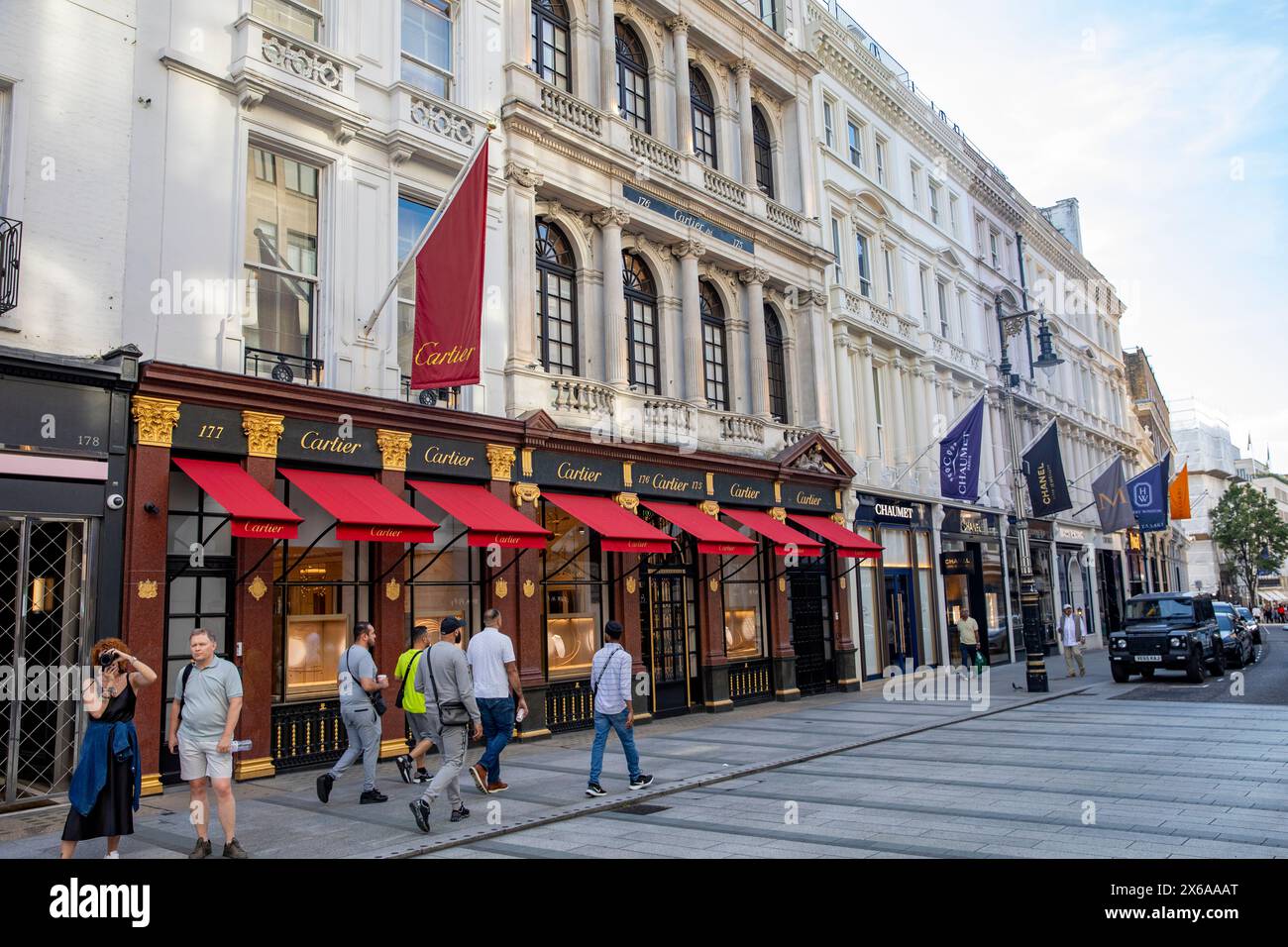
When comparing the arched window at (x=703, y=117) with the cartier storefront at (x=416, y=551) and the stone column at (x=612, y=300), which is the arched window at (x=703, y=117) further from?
the cartier storefront at (x=416, y=551)

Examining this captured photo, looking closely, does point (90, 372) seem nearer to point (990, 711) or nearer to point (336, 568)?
point (336, 568)

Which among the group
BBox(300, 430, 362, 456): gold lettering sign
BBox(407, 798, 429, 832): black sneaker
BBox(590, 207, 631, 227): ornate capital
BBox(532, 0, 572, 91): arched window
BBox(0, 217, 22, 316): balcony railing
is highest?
BBox(532, 0, 572, 91): arched window

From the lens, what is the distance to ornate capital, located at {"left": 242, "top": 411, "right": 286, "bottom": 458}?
12.5 meters

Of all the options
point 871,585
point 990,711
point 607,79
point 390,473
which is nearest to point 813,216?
point 607,79

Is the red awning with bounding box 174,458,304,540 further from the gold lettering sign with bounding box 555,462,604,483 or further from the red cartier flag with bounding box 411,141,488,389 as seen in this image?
the gold lettering sign with bounding box 555,462,604,483

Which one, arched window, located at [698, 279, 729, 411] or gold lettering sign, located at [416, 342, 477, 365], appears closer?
gold lettering sign, located at [416, 342, 477, 365]

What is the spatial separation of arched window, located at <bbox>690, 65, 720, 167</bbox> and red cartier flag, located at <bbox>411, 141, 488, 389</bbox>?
1063 cm

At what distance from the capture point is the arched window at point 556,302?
18.2m

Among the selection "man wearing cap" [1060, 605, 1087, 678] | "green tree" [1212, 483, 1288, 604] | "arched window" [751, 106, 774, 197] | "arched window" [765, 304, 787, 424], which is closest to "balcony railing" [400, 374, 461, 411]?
"arched window" [765, 304, 787, 424]

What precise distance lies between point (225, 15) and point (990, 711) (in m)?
17.4

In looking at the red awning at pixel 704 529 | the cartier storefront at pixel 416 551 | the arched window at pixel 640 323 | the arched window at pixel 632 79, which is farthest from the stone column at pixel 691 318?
the red awning at pixel 704 529

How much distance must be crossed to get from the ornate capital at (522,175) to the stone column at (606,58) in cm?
303

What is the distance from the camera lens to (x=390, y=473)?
14.3 metres

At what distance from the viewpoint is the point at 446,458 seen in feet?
49.8
